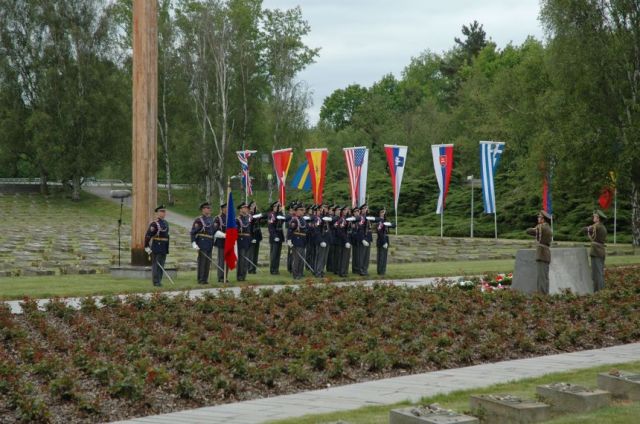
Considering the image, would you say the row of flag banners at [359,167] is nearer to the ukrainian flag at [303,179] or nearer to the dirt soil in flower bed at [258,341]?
the ukrainian flag at [303,179]

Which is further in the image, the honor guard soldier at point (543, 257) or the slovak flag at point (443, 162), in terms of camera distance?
the slovak flag at point (443, 162)

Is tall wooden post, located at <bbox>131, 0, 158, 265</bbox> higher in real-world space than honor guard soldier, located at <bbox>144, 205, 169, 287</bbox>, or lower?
higher

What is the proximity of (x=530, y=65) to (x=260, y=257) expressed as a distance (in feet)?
98.4

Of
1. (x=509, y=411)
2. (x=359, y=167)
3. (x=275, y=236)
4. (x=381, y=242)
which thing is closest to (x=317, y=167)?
(x=359, y=167)

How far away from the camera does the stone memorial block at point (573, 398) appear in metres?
8.25

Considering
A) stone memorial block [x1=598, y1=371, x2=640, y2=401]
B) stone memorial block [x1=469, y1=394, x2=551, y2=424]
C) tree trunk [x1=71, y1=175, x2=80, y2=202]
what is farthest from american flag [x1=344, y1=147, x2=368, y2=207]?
tree trunk [x1=71, y1=175, x2=80, y2=202]

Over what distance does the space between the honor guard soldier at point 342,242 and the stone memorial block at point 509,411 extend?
56.9 feet

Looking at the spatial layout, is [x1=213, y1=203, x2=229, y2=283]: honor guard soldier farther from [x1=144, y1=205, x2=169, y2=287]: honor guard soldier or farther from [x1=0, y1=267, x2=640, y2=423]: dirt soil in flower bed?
[x1=0, y1=267, x2=640, y2=423]: dirt soil in flower bed

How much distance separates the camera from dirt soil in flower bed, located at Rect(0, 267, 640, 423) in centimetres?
986

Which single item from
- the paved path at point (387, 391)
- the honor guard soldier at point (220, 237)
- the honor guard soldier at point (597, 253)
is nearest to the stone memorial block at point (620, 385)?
the paved path at point (387, 391)

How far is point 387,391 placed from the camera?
390 inches

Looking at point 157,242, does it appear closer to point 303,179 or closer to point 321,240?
point 321,240

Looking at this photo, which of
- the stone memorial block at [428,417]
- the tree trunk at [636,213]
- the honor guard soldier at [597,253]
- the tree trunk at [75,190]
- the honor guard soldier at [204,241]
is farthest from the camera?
the tree trunk at [75,190]

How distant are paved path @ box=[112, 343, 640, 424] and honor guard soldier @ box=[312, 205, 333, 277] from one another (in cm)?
1194
